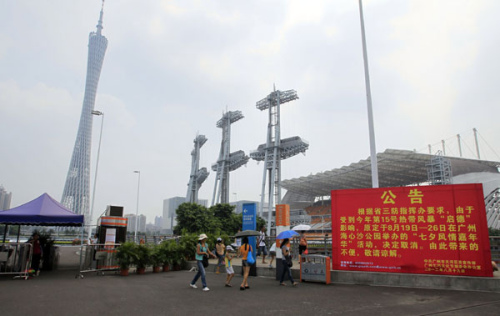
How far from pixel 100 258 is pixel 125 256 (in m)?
1.30

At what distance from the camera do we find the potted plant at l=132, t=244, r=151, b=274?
13504mm

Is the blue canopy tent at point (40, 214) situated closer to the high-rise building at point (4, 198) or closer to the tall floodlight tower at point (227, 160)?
the tall floodlight tower at point (227, 160)

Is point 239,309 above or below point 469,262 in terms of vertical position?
below

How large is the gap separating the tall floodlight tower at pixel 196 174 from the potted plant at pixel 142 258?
79.7 metres

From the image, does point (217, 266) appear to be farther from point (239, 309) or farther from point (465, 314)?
point (465, 314)

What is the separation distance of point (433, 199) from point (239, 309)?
6.86 metres

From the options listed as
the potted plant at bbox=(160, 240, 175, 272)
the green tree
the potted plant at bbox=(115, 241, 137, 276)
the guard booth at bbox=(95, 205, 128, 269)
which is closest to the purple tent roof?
the guard booth at bbox=(95, 205, 128, 269)

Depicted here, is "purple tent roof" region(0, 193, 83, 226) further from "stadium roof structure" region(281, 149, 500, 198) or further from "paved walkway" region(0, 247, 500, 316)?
"stadium roof structure" region(281, 149, 500, 198)

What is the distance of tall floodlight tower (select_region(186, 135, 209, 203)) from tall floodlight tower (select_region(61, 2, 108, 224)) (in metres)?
26.7

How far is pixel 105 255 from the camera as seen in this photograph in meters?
13.7

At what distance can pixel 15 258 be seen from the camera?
12.6 metres

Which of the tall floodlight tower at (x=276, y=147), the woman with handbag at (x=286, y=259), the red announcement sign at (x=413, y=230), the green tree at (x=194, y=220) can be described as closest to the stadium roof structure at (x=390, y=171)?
the tall floodlight tower at (x=276, y=147)

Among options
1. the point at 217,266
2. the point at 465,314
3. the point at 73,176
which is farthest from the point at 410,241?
the point at 73,176

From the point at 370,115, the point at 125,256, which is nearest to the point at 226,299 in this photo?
the point at 125,256
